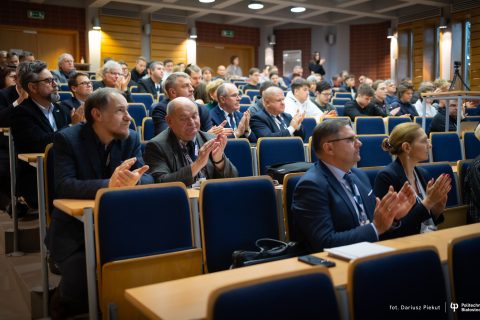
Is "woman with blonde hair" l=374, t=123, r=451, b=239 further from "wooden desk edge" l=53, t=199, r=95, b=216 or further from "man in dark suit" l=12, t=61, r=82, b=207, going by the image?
"man in dark suit" l=12, t=61, r=82, b=207

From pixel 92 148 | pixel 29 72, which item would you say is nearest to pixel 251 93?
pixel 29 72

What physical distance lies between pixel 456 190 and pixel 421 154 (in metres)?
0.80

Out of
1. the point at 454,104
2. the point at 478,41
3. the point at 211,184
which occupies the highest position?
the point at 478,41

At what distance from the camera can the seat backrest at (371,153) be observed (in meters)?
4.14

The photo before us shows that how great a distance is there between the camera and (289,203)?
2355 mm

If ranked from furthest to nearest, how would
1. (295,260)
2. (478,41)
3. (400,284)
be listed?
(478,41) < (295,260) < (400,284)

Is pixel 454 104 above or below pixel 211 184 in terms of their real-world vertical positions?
above

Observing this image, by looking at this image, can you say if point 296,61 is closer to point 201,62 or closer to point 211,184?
point 201,62

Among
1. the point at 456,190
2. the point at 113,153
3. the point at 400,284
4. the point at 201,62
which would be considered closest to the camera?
the point at 400,284

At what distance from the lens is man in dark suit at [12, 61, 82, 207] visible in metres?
3.38

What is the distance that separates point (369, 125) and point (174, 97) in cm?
230

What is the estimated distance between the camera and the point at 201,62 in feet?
51.5

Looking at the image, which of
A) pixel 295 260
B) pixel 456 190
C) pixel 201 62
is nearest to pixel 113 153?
pixel 295 260

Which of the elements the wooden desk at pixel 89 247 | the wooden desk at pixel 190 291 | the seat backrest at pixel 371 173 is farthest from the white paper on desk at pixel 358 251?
the seat backrest at pixel 371 173
